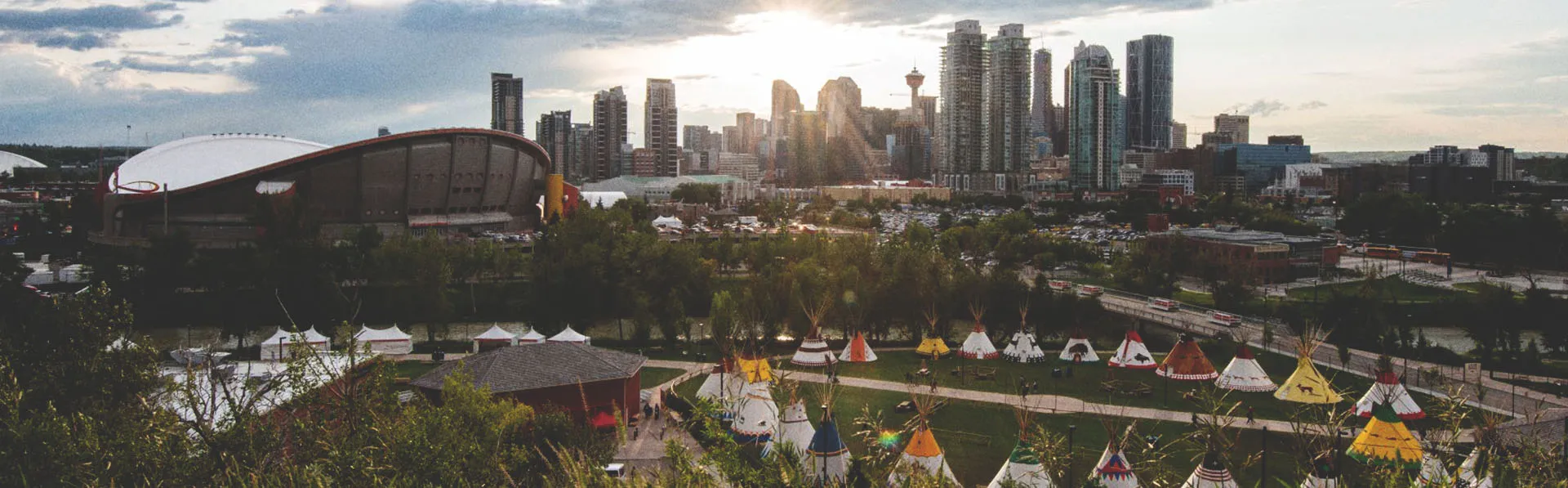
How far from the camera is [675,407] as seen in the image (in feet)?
91.8

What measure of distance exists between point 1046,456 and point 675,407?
1627 cm

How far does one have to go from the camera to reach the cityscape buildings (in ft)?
557

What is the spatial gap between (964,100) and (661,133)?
47844mm

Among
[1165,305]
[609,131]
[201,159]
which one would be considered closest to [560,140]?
[609,131]

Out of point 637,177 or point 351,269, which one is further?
point 637,177

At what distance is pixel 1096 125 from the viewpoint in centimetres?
16162

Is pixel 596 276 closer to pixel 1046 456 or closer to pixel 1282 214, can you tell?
pixel 1046 456

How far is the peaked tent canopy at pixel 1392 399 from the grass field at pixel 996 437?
2.12 metres

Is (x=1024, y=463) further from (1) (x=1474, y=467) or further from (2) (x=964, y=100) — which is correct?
(2) (x=964, y=100)

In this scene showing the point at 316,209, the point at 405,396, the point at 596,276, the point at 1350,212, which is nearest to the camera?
the point at 405,396

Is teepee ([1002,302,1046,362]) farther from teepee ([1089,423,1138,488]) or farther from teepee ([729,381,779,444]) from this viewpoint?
teepee ([1089,423,1138,488])

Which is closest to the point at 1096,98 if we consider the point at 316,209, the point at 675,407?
the point at 316,209

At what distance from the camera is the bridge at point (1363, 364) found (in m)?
27.8

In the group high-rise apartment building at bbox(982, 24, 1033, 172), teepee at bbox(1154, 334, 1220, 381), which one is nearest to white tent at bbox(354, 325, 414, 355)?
teepee at bbox(1154, 334, 1220, 381)
